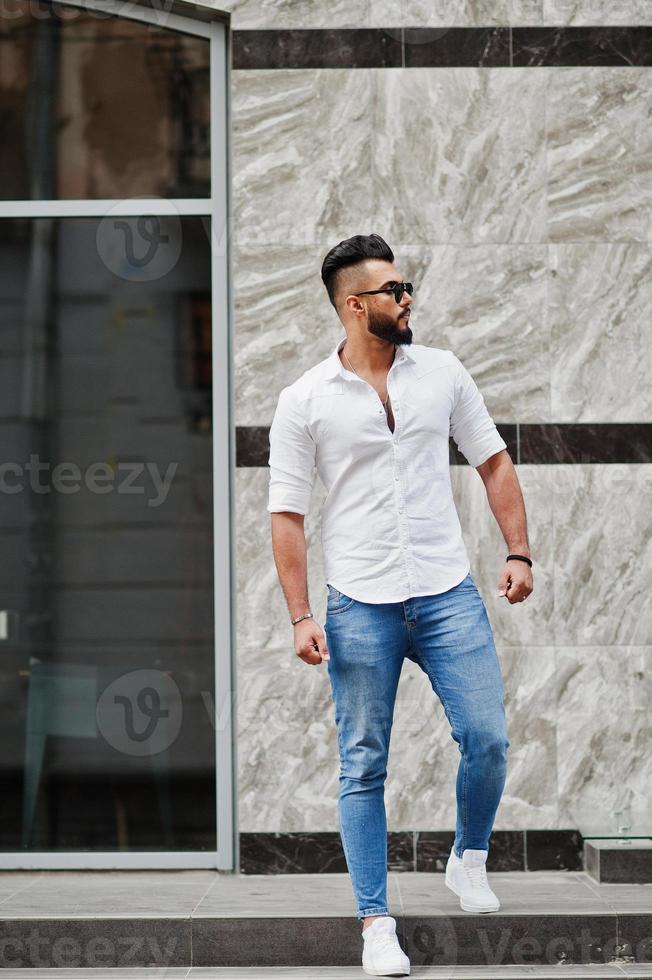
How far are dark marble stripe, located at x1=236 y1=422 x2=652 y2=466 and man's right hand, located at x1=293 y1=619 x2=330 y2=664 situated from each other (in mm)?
1698

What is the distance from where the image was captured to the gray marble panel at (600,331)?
4.97 metres

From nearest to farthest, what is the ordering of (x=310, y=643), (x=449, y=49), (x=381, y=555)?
(x=310, y=643) → (x=381, y=555) → (x=449, y=49)

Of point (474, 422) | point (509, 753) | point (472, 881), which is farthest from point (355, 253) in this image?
point (509, 753)

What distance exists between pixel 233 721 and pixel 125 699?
49cm

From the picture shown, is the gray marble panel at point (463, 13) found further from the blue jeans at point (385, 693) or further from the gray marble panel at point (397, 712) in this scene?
the blue jeans at point (385, 693)

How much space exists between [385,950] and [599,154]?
132 inches

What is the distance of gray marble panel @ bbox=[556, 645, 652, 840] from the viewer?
16.0ft

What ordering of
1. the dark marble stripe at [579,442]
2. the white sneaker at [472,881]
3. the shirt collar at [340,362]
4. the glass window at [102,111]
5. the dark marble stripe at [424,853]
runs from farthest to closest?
the glass window at [102,111]
the dark marble stripe at [579,442]
the dark marble stripe at [424,853]
the white sneaker at [472,881]
the shirt collar at [340,362]

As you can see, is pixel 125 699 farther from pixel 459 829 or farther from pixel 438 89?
pixel 438 89

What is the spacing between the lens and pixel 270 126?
5047 millimetres

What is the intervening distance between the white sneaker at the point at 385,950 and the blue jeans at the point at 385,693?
0.15 ft

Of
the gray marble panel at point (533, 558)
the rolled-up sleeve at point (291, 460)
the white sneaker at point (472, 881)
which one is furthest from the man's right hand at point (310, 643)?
the gray marble panel at point (533, 558)

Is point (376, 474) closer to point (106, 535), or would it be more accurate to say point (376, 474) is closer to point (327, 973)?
point (327, 973)

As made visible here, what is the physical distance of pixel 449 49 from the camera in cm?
505
